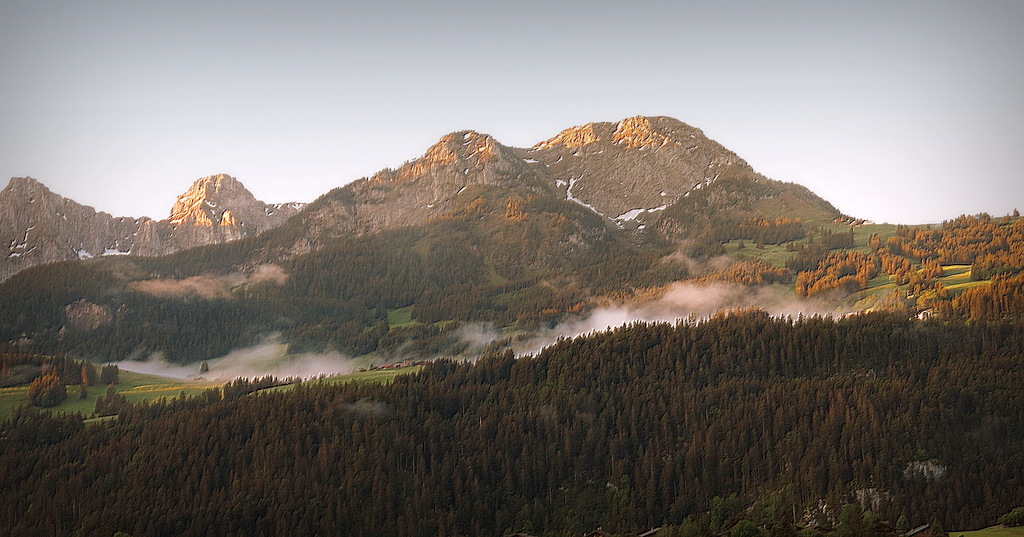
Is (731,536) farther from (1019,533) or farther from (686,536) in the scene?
(1019,533)

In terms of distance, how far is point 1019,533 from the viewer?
574 ft

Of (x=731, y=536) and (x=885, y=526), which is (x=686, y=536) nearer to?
(x=731, y=536)

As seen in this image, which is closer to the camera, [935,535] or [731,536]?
[935,535]

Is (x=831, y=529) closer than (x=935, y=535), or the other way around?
(x=935, y=535)

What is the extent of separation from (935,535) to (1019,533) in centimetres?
1325

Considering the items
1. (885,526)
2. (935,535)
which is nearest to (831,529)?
(885,526)

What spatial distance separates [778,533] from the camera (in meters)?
182

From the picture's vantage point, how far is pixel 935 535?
176125 millimetres

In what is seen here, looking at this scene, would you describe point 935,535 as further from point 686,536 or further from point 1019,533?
point 686,536

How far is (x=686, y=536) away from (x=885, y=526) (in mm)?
35300

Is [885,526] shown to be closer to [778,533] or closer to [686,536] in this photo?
[778,533]

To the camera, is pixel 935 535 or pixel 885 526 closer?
pixel 935 535

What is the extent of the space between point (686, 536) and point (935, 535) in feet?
145

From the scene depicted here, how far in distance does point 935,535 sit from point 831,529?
24.1 meters
